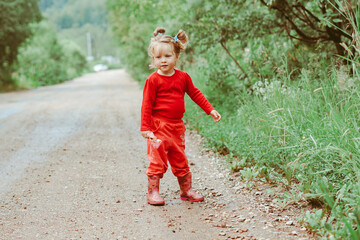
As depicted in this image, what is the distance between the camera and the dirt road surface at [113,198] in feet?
11.1

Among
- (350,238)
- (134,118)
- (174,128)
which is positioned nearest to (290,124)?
(174,128)

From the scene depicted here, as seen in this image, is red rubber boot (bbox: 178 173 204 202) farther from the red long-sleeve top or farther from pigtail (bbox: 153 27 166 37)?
pigtail (bbox: 153 27 166 37)

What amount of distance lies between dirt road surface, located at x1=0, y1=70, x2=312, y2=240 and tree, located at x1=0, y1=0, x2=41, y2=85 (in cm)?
1440

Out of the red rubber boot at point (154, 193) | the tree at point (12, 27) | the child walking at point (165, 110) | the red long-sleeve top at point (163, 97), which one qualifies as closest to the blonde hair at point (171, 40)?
the child walking at point (165, 110)

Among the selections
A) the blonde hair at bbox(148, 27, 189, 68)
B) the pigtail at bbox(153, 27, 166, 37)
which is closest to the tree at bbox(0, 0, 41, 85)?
the pigtail at bbox(153, 27, 166, 37)

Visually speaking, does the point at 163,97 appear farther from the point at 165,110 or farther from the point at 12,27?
the point at 12,27

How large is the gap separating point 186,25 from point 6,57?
1757cm

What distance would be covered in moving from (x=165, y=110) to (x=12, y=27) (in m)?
19.1

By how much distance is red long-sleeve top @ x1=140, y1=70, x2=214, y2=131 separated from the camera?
12.8ft

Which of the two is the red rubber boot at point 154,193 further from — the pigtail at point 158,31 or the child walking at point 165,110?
the pigtail at point 158,31

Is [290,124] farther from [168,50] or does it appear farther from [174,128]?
[168,50]

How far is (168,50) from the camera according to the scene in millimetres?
3855

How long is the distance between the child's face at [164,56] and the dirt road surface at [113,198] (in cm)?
142

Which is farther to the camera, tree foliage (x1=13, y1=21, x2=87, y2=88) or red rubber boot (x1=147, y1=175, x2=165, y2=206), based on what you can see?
tree foliage (x1=13, y1=21, x2=87, y2=88)
